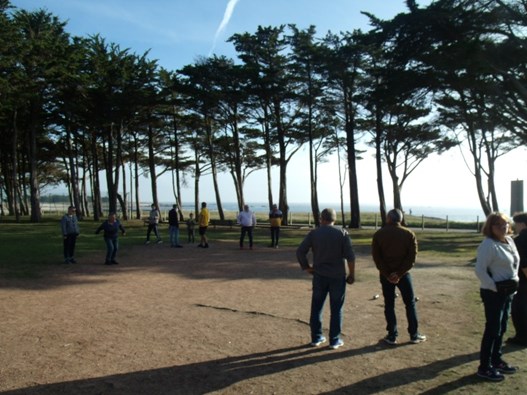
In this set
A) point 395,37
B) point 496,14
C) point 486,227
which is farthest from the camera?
point 395,37

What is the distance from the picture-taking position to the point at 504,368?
4.68 metres

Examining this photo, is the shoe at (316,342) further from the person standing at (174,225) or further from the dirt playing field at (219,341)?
the person standing at (174,225)

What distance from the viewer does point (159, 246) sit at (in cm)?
1816

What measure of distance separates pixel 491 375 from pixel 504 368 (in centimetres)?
32

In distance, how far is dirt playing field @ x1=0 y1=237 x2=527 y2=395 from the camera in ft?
14.4

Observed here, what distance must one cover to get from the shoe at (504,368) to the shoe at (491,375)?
0.15 m

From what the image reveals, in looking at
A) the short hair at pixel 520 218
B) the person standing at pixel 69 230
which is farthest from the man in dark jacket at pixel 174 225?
the short hair at pixel 520 218

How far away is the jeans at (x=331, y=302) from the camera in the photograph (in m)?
5.43

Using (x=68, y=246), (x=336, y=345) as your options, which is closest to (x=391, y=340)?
(x=336, y=345)

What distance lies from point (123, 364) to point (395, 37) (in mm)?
15004

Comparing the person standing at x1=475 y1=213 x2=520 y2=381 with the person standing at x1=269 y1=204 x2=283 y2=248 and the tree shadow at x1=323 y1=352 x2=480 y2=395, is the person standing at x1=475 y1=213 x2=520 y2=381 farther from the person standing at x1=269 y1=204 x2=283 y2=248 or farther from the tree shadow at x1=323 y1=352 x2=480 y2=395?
the person standing at x1=269 y1=204 x2=283 y2=248

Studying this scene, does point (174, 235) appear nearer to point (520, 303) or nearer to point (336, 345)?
point (336, 345)

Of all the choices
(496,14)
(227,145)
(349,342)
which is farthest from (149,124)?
(349,342)

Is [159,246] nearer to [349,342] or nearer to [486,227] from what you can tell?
[349,342]
